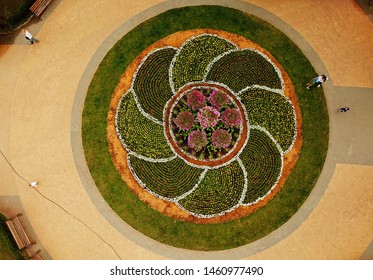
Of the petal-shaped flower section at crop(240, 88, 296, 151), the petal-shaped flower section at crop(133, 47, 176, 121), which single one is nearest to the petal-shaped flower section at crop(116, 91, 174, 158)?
the petal-shaped flower section at crop(133, 47, 176, 121)

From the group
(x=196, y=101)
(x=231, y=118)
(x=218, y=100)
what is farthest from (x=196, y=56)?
(x=231, y=118)

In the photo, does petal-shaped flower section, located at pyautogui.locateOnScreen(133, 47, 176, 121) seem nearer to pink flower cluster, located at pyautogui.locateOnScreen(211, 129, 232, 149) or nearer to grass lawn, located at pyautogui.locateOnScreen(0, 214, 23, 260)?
pink flower cluster, located at pyautogui.locateOnScreen(211, 129, 232, 149)

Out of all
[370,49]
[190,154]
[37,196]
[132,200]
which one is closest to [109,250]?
[132,200]

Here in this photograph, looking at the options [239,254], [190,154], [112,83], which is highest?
[112,83]

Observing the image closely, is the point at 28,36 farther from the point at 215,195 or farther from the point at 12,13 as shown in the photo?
the point at 215,195

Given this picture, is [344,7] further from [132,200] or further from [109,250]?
[109,250]

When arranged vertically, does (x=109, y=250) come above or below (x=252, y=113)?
below

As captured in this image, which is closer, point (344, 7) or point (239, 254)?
point (239, 254)
